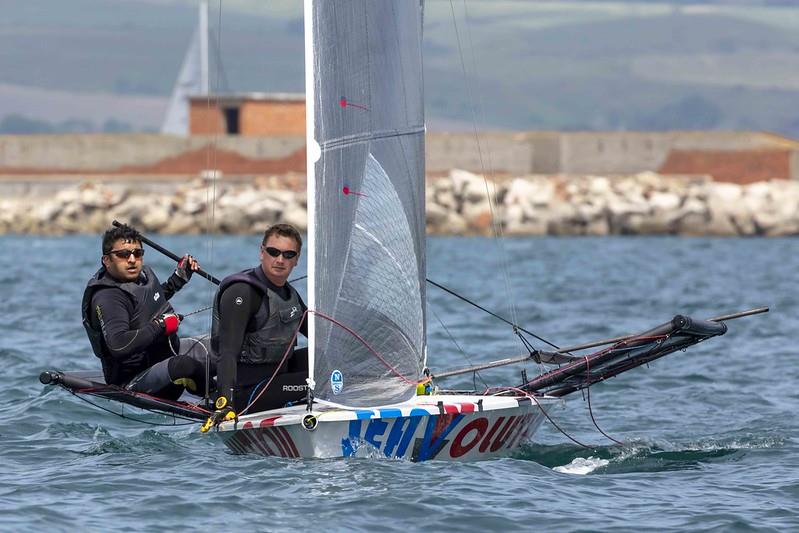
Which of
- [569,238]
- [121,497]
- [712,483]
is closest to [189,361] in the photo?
[121,497]

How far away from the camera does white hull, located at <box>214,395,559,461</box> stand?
8391 mm

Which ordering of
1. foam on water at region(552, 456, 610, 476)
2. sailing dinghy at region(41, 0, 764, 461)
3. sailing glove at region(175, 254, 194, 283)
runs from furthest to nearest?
sailing glove at region(175, 254, 194, 283) < foam on water at region(552, 456, 610, 476) < sailing dinghy at region(41, 0, 764, 461)

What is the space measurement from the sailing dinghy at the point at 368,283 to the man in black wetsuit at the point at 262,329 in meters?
0.14

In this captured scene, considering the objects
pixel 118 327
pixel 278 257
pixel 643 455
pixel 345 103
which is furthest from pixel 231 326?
pixel 643 455

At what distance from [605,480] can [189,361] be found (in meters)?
2.70

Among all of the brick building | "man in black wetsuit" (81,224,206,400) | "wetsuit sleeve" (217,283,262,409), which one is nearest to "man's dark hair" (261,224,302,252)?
"wetsuit sleeve" (217,283,262,409)

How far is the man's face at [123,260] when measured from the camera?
9312 millimetres

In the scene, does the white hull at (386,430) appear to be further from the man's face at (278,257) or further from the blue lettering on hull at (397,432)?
the man's face at (278,257)

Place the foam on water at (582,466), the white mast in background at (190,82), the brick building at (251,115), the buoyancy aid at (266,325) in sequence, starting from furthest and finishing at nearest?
the white mast in background at (190,82), the brick building at (251,115), the foam on water at (582,466), the buoyancy aid at (266,325)

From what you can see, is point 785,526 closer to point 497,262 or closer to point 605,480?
point 605,480

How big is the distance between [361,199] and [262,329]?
100 centimetres

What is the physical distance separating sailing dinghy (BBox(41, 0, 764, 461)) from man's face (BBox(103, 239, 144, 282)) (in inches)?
29.7

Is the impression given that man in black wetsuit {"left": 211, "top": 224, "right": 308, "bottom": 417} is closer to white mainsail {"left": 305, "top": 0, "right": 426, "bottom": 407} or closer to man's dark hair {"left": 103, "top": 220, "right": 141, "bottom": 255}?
white mainsail {"left": 305, "top": 0, "right": 426, "bottom": 407}

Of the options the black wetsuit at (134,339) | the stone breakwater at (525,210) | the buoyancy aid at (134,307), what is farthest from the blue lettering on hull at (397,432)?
the stone breakwater at (525,210)
